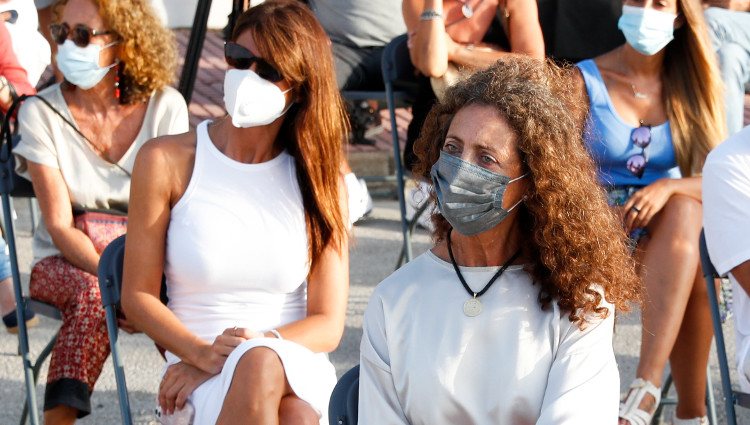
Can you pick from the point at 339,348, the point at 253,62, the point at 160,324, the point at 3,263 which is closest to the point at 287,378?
the point at 160,324

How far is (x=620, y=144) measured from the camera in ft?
13.3

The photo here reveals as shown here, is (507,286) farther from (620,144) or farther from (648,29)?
(648,29)

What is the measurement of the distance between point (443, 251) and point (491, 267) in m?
0.13

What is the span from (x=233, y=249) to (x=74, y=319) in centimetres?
72

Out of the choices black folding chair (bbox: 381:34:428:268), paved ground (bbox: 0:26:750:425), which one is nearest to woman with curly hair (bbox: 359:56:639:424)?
paved ground (bbox: 0:26:750:425)

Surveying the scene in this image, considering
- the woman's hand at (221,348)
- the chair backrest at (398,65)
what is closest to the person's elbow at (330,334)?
the woman's hand at (221,348)

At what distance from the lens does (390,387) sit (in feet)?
7.87

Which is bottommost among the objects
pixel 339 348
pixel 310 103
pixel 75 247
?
pixel 339 348

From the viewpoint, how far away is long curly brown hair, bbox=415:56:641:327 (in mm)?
2379

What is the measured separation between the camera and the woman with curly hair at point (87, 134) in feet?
11.8

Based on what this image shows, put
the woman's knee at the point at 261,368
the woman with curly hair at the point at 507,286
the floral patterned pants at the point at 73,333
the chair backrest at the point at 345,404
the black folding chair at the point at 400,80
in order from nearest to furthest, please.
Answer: the woman with curly hair at the point at 507,286 < the chair backrest at the point at 345,404 < the woman's knee at the point at 261,368 < the floral patterned pants at the point at 73,333 < the black folding chair at the point at 400,80

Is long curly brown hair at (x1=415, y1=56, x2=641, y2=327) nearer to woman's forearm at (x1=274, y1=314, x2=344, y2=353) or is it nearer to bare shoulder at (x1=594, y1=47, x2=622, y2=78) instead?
woman's forearm at (x1=274, y1=314, x2=344, y2=353)

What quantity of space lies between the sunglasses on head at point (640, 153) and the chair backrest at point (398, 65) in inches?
38.4

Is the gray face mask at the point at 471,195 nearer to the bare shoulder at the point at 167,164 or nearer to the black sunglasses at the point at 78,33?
the bare shoulder at the point at 167,164
